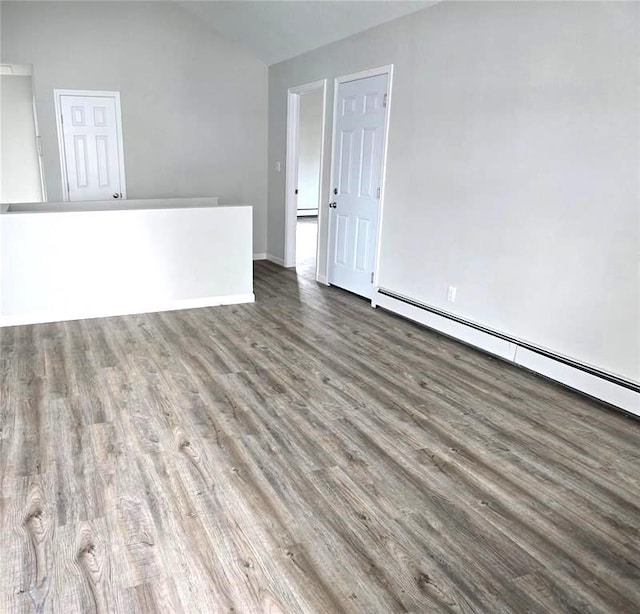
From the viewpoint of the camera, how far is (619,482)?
2.43m

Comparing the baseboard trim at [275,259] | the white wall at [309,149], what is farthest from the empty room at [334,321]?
the white wall at [309,149]

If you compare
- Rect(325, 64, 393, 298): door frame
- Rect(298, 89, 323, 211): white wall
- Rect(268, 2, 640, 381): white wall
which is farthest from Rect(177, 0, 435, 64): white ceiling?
Rect(298, 89, 323, 211): white wall

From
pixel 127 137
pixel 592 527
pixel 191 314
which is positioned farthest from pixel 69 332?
pixel 592 527

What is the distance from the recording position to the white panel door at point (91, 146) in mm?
6016

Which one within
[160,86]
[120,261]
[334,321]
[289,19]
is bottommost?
[334,321]

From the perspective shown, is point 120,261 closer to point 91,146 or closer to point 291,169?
point 91,146

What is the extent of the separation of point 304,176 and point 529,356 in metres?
9.11

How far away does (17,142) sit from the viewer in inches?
296

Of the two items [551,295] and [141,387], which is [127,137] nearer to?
[141,387]

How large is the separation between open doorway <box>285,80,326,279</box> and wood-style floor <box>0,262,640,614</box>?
2.97 meters

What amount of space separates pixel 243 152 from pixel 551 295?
15.4ft

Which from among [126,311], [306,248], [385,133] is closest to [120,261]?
[126,311]

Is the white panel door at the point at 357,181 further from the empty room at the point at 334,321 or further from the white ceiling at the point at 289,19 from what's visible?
the white ceiling at the point at 289,19

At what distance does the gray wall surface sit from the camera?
574 centimetres
